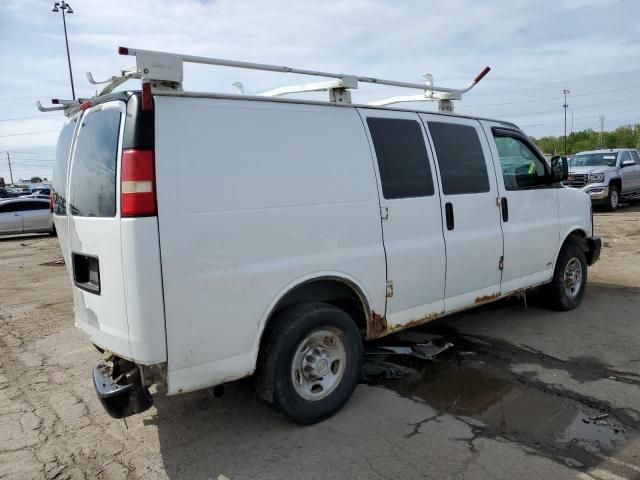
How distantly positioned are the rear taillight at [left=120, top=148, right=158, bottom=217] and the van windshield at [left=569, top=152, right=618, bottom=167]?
17.5 metres

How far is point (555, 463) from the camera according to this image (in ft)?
9.98

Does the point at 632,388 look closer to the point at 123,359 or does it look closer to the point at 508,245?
the point at 508,245

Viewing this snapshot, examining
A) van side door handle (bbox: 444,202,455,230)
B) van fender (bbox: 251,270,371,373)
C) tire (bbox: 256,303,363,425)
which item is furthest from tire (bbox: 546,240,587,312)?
tire (bbox: 256,303,363,425)

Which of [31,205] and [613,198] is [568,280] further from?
[31,205]

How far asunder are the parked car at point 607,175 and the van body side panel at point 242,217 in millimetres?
14720

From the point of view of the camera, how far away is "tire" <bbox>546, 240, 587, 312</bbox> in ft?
19.3

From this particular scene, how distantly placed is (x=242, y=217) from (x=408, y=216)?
148 centimetres

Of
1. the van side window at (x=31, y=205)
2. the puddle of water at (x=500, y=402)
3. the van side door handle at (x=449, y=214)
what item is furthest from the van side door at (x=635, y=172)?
the van side window at (x=31, y=205)

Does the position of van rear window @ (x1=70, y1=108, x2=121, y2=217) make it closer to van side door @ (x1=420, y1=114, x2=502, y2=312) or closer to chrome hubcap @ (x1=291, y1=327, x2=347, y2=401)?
chrome hubcap @ (x1=291, y1=327, x2=347, y2=401)

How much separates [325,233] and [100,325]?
1535mm

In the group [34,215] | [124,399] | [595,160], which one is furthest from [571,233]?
[34,215]

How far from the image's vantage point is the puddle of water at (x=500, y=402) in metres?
3.35

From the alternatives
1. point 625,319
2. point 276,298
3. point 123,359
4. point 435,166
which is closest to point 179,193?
point 276,298

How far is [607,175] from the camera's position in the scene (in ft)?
54.1
